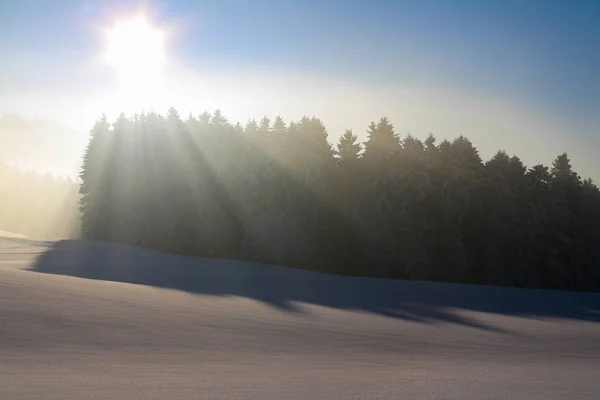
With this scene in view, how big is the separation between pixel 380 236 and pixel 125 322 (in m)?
23.6

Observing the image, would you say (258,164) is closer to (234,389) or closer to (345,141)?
(345,141)

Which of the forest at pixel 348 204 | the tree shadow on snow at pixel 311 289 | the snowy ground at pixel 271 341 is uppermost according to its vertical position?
the forest at pixel 348 204

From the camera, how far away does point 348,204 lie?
115 feet

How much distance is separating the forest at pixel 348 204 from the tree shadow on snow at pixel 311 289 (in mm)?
11048

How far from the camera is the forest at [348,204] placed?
3133 cm

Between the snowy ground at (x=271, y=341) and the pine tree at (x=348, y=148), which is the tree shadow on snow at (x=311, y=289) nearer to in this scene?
the snowy ground at (x=271, y=341)

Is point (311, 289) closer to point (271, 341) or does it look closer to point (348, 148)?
point (271, 341)

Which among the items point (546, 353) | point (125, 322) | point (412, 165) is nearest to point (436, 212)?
point (412, 165)

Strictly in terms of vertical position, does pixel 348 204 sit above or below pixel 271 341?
above

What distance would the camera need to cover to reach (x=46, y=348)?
285 inches

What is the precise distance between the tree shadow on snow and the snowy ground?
0.33 ft

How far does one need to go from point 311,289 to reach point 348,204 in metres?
18.2

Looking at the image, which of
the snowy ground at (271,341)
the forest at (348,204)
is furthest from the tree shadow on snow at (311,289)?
the forest at (348,204)

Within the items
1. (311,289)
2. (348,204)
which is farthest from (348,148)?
(311,289)
